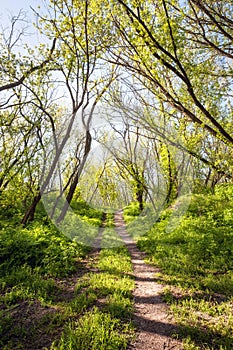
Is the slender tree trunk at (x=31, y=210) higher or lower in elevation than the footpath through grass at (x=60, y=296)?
higher

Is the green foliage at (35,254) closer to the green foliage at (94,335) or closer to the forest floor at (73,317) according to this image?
the forest floor at (73,317)

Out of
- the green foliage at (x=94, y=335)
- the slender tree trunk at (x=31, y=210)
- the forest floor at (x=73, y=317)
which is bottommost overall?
the forest floor at (x=73, y=317)

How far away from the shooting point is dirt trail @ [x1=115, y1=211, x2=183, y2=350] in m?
3.31

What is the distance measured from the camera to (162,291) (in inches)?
199

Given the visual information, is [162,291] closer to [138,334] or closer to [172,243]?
[138,334]

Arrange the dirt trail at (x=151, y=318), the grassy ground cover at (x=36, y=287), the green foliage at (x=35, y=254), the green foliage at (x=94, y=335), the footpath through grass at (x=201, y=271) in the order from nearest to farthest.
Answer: the green foliage at (x=94, y=335) → the dirt trail at (x=151, y=318) → the footpath through grass at (x=201, y=271) → the grassy ground cover at (x=36, y=287) → the green foliage at (x=35, y=254)

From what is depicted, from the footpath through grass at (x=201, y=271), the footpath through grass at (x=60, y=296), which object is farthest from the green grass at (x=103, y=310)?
the footpath through grass at (x=201, y=271)

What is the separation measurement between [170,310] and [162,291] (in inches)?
33.7

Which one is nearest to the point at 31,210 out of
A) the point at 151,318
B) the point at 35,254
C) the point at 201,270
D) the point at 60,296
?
the point at 35,254

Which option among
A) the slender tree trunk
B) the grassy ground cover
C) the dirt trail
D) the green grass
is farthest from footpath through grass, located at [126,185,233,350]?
the slender tree trunk

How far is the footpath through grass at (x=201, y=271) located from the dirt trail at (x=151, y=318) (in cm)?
17

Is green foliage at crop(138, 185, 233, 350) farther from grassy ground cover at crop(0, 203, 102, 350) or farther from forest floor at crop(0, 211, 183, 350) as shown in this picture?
grassy ground cover at crop(0, 203, 102, 350)

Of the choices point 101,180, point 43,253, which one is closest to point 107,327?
point 43,253

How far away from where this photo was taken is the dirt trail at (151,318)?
10.9ft
